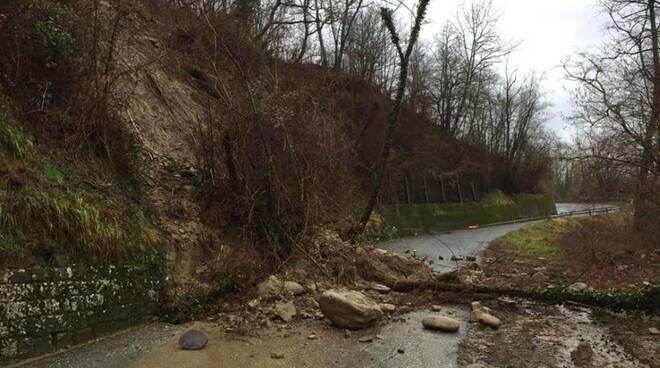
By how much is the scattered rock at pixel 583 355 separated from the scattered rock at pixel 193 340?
4.75m

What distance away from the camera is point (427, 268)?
12133 mm

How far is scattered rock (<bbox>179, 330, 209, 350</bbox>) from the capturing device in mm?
7039

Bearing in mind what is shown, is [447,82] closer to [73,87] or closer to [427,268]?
[427,268]

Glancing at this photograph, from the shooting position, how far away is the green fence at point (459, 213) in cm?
2622

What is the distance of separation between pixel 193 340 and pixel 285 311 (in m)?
1.70

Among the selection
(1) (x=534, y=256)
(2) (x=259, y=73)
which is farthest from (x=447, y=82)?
(2) (x=259, y=73)

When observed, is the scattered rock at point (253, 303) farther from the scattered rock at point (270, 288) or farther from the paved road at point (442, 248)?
the paved road at point (442, 248)

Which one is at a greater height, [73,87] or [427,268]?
[73,87]

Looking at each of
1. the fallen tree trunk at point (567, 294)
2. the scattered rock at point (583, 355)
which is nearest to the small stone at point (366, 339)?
the scattered rock at point (583, 355)

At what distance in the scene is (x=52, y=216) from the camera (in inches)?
275

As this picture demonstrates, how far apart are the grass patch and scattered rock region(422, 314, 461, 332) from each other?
14.0ft

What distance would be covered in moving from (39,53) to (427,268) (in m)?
8.49

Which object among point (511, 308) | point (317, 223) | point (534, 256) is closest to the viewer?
point (511, 308)

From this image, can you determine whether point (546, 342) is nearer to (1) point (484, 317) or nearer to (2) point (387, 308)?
(1) point (484, 317)
